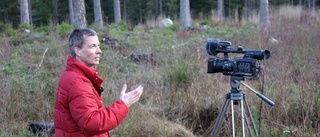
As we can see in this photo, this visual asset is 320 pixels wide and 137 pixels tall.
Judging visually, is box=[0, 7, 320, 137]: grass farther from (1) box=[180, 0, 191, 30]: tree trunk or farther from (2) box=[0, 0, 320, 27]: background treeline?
(2) box=[0, 0, 320, 27]: background treeline

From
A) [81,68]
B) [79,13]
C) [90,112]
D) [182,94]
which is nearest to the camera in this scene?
[90,112]

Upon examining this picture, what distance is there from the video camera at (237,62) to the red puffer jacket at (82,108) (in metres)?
1.00

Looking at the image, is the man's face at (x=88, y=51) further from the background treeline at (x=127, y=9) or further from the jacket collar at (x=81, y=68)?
the background treeline at (x=127, y=9)

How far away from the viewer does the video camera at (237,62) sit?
298 cm

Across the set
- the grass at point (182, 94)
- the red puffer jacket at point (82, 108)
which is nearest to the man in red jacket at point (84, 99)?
the red puffer jacket at point (82, 108)

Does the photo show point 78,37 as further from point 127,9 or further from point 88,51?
point 127,9

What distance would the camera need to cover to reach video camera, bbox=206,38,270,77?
298 centimetres

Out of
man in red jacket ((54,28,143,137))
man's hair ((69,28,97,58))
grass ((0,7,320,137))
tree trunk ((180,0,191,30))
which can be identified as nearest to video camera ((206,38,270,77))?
man in red jacket ((54,28,143,137))

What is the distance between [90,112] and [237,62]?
1.27m

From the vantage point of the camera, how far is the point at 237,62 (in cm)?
303

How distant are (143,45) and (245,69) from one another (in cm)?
710

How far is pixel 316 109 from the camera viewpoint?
4480mm

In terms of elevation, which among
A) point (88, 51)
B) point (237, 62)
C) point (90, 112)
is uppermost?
point (88, 51)

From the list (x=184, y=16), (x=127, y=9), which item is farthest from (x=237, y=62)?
(x=127, y=9)
